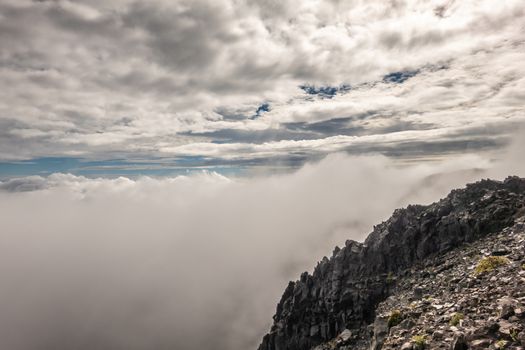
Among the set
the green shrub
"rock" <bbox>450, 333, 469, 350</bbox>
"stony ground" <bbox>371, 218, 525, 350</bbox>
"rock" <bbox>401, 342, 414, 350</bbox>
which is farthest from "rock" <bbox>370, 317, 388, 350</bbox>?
the green shrub

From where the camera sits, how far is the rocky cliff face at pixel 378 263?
5794 centimetres

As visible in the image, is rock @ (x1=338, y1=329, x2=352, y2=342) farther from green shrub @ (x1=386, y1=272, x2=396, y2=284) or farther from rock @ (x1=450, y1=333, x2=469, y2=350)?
rock @ (x1=450, y1=333, x2=469, y2=350)

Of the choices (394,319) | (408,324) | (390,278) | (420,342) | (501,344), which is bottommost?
(390,278)

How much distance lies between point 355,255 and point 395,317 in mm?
50797

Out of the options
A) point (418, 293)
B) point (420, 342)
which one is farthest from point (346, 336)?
point (420, 342)

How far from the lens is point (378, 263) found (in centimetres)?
7525

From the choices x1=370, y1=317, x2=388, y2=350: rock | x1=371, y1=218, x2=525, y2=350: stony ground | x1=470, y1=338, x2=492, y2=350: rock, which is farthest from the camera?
x1=370, y1=317, x2=388, y2=350: rock

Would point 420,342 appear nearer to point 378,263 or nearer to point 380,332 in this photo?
point 380,332

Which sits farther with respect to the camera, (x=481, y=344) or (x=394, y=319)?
(x=394, y=319)

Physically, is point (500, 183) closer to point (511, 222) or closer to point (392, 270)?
point (511, 222)

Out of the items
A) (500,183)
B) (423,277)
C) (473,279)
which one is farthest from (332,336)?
(500,183)

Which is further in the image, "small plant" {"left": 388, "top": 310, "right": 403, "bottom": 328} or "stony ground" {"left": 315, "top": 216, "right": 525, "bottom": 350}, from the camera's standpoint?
"small plant" {"left": 388, "top": 310, "right": 403, "bottom": 328}

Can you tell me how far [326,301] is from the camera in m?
78.8

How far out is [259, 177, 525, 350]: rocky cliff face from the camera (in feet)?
190
